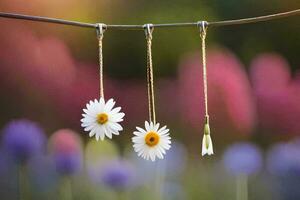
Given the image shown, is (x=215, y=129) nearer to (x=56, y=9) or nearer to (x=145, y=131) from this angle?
(x=145, y=131)

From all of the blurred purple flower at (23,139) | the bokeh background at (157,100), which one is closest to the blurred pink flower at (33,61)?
the bokeh background at (157,100)

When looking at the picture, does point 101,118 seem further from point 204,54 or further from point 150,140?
point 204,54

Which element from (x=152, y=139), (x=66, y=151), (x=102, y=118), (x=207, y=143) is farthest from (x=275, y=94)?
(x=66, y=151)

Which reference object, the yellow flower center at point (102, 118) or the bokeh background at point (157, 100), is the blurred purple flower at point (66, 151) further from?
the yellow flower center at point (102, 118)

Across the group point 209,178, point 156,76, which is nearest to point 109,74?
point 156,76

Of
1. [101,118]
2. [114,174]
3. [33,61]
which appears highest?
[33,61]

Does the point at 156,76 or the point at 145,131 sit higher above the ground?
the point at 156,76

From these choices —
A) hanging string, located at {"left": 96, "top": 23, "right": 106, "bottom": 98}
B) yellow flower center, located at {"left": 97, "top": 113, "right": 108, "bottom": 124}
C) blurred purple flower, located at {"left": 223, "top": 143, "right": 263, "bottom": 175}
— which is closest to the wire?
hanging string, located at {"left": 96, "top": 23, "right": 106, "bottom": 98}
